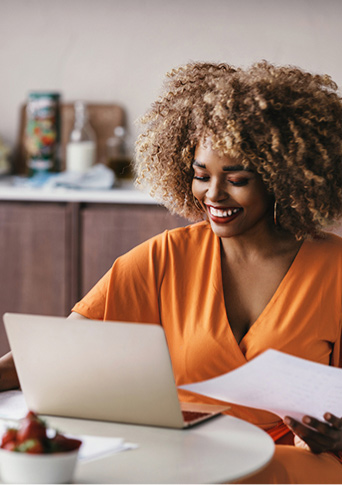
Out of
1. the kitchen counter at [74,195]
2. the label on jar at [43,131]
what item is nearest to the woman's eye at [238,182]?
the kitchen counter at [74,195]

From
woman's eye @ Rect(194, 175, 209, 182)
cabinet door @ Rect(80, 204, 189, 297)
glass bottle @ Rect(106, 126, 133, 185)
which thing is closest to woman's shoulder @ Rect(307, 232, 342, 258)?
woman's eye @ Rect(194, 175, 209, 182)

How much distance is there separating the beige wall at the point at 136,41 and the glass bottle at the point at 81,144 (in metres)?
0.12

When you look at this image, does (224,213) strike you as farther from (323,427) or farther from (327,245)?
(323,427)

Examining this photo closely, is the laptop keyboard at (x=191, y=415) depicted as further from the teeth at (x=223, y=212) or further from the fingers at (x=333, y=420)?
the teeth at (x=223, y=212)

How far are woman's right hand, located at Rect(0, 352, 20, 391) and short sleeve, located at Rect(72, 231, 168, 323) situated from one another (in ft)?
0.61

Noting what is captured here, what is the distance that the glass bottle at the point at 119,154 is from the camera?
10.1ft

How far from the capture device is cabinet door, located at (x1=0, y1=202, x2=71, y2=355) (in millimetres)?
2902

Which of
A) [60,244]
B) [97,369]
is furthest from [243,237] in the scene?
[60,244]

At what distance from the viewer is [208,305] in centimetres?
140

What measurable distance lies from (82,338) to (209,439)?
0.22m

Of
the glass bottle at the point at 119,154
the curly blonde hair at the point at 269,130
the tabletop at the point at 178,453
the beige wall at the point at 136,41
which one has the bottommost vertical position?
the tabletop at the point at 178,453

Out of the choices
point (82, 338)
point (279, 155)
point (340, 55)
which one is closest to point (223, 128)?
point (279, 155)

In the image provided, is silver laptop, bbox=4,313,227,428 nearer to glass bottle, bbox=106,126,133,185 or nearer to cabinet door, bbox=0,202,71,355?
cabinet door, bbox=0,202,71,355

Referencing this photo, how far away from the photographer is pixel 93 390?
1041 mm
